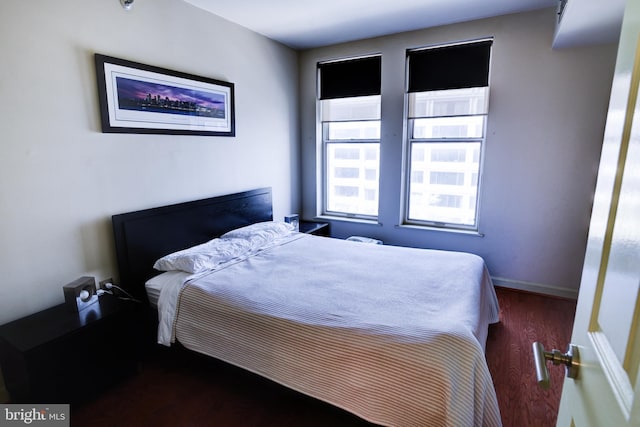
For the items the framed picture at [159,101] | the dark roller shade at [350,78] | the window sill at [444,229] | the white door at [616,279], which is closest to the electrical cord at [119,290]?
the framed picture at [159,101]

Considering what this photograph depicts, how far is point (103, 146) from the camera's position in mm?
2242

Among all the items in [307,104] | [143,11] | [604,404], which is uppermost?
[143,11]

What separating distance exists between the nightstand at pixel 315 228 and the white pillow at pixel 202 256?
1172 mm

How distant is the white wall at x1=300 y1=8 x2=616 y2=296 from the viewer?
2.90 metres

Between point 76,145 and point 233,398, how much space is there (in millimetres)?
1836

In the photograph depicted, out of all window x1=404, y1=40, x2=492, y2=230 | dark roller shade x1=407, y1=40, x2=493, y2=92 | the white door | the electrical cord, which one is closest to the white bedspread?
the electrical cord

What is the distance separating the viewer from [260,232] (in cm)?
304

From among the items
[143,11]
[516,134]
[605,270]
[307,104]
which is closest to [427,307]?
[605,270]

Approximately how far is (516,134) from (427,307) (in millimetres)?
2211

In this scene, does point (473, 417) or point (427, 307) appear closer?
point (473, 417)

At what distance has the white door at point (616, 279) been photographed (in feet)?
1.81

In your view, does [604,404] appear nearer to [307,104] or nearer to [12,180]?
[12,180]

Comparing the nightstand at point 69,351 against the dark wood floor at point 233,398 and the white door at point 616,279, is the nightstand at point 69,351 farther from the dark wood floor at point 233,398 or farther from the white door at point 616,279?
the white door at point 616,279

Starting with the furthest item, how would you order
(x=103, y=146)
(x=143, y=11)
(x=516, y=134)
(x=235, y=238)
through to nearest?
(x=516, y=134) < (x=235, y=238) < (x=143, y=11) < (x=103, y=146)
